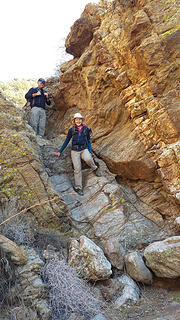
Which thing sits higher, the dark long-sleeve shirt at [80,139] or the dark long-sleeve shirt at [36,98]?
the dark long-sleeve shirt at [36,98]

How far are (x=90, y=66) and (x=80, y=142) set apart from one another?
3756mm

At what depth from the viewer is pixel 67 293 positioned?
405 cm

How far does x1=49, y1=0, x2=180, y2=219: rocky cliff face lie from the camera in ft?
20.6

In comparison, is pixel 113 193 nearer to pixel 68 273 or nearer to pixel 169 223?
pixel 169 223

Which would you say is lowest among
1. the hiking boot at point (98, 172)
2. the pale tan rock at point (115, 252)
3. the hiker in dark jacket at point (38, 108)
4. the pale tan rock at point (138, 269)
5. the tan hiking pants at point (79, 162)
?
the pale tan rock at point (138, 269)

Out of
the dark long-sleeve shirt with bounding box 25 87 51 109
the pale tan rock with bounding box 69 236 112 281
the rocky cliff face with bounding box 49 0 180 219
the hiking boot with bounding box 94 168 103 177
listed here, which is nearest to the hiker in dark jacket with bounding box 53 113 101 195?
the hiking boot with bounding box 94 168 103 177

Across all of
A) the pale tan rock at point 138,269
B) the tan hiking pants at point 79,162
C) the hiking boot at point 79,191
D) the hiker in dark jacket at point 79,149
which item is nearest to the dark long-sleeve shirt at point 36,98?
the hiker in dark jacket at point 79,149

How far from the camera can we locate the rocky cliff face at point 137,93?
20.6 ft

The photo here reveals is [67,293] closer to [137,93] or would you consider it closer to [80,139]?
[80,139]

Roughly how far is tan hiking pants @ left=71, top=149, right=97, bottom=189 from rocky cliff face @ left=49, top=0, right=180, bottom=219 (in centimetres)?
68

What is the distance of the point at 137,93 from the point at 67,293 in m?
6.16

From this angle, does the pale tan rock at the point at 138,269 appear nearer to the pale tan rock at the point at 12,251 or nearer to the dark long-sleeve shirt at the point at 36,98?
the pale tan rock at the point at 12,251

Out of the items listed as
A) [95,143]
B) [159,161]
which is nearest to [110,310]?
[159,161]

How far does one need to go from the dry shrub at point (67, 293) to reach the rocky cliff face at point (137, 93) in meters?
3.32
